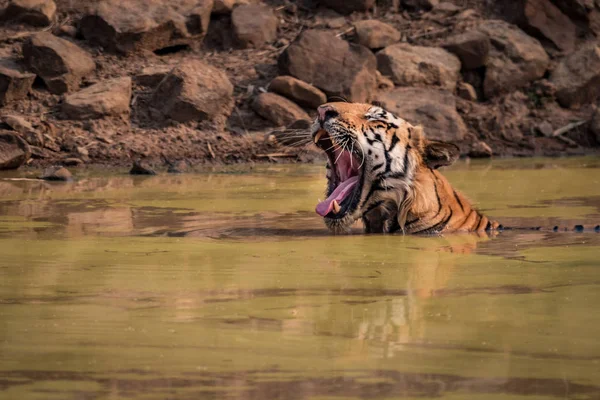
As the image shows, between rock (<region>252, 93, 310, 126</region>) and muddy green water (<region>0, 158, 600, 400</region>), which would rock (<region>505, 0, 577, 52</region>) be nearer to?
rock (<region>252, 93, 310, 126</region>)

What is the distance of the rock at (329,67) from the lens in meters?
12.8

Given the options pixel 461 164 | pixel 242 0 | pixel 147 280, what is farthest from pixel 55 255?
pixel 242 0

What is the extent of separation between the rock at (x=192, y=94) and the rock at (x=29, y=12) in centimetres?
194

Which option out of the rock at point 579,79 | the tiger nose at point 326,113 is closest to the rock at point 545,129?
the rock at point 579,79

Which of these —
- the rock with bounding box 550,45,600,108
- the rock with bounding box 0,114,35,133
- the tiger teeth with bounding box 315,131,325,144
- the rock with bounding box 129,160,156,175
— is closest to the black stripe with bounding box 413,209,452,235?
the tiger teeth with bounding box 315,131,325,144

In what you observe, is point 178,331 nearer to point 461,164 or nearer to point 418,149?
point 418,149

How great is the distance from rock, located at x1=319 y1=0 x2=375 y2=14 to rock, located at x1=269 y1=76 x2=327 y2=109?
7.75 ft

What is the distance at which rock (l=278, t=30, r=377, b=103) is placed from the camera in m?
12.8

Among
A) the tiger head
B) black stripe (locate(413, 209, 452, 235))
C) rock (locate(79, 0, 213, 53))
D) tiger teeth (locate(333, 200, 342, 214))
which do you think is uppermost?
the tiger head

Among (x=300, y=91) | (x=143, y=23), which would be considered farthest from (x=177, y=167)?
(x=143, y=23)

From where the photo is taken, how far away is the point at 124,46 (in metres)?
13.4

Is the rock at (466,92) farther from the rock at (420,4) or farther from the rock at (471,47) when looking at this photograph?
the rock at (420,4)

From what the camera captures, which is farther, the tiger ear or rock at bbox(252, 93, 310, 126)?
rock at bbox(252, 93, 310, 126)

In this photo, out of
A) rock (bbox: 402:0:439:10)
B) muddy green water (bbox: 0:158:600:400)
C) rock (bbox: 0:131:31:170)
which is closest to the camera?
muddy green water (bbox: 0:158:600:400)
